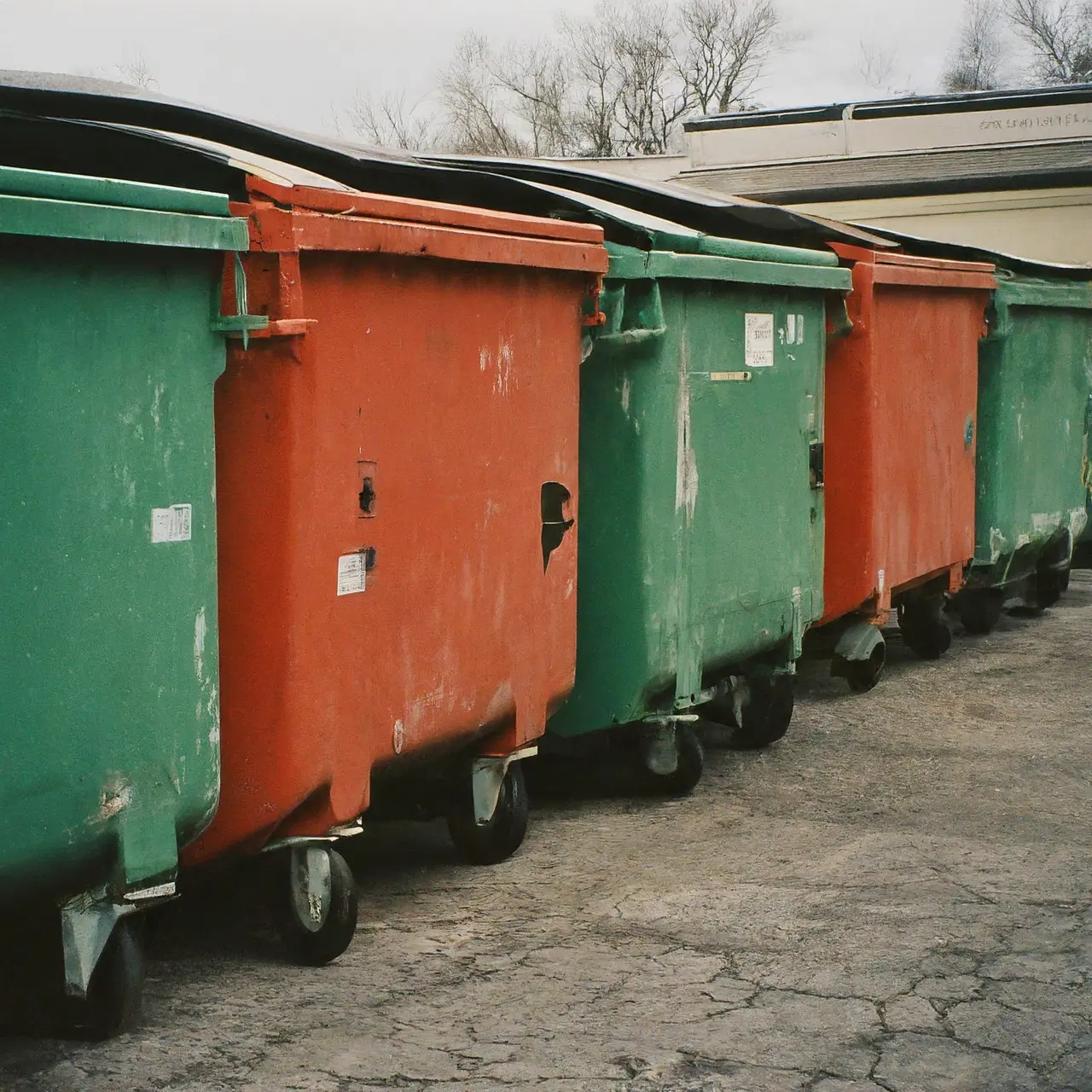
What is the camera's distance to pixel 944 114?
61.5 ft

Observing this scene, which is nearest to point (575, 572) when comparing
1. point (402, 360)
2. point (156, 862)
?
point (402, 360)

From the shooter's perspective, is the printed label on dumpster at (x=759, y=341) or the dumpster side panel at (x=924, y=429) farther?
the dumpster side panel at (x=924, y=429)

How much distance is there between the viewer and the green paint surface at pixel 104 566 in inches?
117

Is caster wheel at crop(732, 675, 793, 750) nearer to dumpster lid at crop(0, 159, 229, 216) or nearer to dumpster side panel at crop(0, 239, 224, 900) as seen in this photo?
dumpster side panel at crop(0, 239, 224, 900)

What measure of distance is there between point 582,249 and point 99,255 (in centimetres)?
183

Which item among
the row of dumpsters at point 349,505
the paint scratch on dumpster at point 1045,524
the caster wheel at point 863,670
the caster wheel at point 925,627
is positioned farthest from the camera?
the paint scratch on dumpster at point 1045,524

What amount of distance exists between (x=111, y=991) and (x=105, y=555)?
870 mm

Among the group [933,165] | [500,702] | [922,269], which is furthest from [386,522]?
[933,165]

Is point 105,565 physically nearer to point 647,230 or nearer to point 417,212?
point 417,212

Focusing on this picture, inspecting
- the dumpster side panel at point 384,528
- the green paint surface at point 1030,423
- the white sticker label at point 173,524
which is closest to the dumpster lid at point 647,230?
the dumpster side panel at point 384,528

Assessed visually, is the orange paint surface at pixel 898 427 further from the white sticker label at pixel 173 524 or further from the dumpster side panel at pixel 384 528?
the white sticker label at pixel 173 524

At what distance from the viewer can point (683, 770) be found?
5348 mm

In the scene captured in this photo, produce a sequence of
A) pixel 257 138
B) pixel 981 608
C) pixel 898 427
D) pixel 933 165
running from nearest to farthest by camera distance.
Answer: pixel 257 138, pixel 898 427, pixel 981 608, pixel 933 165

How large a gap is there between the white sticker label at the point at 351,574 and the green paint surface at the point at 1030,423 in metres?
5.07
